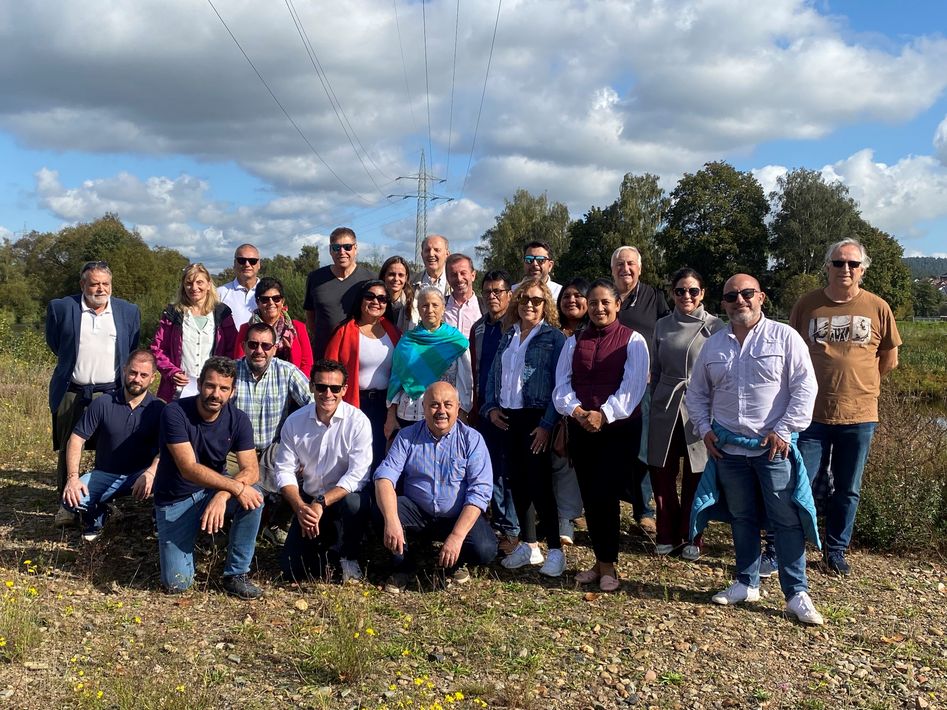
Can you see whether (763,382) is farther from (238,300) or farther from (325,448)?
(238,300)

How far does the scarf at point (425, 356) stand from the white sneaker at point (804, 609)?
2.74m

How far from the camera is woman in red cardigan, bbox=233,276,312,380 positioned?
5.70 m

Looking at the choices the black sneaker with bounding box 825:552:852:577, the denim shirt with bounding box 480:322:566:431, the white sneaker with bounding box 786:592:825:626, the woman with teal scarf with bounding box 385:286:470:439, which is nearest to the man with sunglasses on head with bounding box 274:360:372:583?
the woman with teal scarf with bounding box 385:286:470:439

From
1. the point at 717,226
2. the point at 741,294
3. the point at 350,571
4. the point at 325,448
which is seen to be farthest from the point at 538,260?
the point at 717,226

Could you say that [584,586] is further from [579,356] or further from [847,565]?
[847,565]

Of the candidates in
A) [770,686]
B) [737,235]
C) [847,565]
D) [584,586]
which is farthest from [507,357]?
[737,235]

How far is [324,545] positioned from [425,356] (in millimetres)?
1501

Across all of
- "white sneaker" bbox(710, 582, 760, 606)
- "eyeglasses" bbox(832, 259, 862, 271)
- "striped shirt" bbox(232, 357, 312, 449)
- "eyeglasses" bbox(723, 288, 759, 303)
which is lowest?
"white sneaker" bbox(710, 582, 760, 606)

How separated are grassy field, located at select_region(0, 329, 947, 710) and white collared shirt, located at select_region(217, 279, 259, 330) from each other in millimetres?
1973

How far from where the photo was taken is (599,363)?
4953mm

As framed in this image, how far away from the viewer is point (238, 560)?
499 cm

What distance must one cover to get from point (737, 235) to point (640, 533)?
4155cm

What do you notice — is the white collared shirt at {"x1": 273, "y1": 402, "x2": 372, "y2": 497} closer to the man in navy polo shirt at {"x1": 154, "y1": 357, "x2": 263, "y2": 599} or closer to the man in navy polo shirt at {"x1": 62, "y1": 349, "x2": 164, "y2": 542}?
the man in navy polo shirt at {"x1": 154, "y1": 357, "x2": 263, "y2": 599}

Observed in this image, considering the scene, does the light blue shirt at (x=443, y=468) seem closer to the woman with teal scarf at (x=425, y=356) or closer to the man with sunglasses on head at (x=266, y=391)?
the woman with teal scarf at (x=425, y=356)
